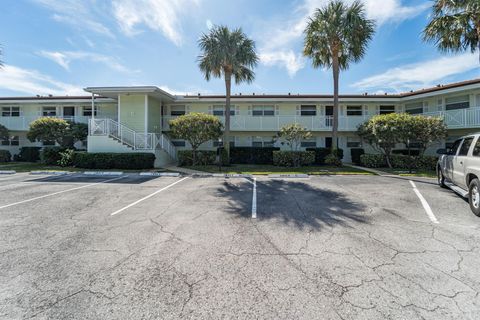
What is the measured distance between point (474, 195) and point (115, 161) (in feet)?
59.1

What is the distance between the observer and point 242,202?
23.8ft

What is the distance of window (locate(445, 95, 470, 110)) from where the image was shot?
1762cm

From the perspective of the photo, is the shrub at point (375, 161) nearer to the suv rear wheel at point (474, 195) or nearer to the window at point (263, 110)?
the window at point (263, 110)

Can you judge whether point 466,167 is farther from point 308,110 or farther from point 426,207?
point 308,110

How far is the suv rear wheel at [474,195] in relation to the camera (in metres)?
5.62

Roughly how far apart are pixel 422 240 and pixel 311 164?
14.5 meters

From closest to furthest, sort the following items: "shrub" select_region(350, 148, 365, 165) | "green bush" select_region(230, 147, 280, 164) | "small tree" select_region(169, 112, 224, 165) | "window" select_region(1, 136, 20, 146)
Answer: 1. "small tree" select_region(169, 112, 224, 165)
2. "green bush" select_region(230, 147, 280, 164)
3. "shrub" select_region(350, 148, 365, 165)
4. "window" select_region(1, 136, 20, 146)

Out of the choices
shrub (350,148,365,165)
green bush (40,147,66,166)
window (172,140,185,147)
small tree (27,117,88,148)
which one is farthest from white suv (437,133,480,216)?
small tree (27,117,88,148)

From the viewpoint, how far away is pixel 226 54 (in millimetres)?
15953

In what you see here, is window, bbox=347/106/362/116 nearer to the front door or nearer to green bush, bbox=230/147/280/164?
green bush, bbox=230/147/280/164

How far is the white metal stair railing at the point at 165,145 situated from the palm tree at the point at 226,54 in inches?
219

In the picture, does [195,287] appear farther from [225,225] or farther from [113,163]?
[113,163]

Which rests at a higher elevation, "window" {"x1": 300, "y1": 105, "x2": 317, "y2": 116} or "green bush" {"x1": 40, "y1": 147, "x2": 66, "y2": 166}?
"window" {"x1": 300, "y1": 105, "x2": 317, "y2": 116}

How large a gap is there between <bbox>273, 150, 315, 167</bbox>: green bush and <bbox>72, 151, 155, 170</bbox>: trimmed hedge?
987 centimetres
